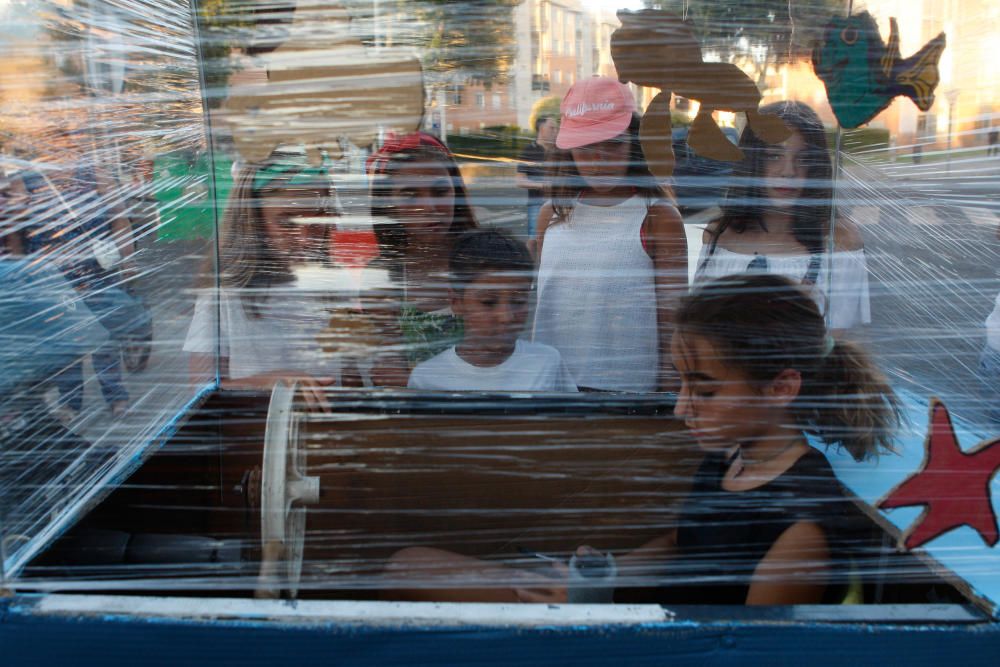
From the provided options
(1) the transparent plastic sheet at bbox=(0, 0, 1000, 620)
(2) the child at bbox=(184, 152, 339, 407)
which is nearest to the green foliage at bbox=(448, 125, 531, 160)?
(1) the transparent plastic sheet at bbox=(0, 0, 1000, 620)

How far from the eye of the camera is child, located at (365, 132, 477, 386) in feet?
4.08

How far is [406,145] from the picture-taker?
1237 millimetres

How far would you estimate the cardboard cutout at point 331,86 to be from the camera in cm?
121

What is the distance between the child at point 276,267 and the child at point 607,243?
15.9 inches

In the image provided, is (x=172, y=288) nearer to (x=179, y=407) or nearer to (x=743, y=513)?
(x=179, y=407)

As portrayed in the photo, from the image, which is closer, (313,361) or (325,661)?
(325,661)

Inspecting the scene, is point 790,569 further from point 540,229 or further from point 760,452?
point 540,229

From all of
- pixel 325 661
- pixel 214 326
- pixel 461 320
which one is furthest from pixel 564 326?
pixel 214 326

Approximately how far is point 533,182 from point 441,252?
0.68 feet

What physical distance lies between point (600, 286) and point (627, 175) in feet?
0.65

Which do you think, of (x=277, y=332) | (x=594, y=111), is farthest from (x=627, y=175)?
(x=277, y=332)

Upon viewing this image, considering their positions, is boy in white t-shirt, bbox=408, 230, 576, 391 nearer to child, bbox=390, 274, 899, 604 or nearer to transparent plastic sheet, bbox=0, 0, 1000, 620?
transparent plastic sheet, bbox=0, 0, 1000, 620

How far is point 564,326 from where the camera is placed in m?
1.36

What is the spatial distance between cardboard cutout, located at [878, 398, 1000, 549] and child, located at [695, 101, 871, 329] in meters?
0.25
